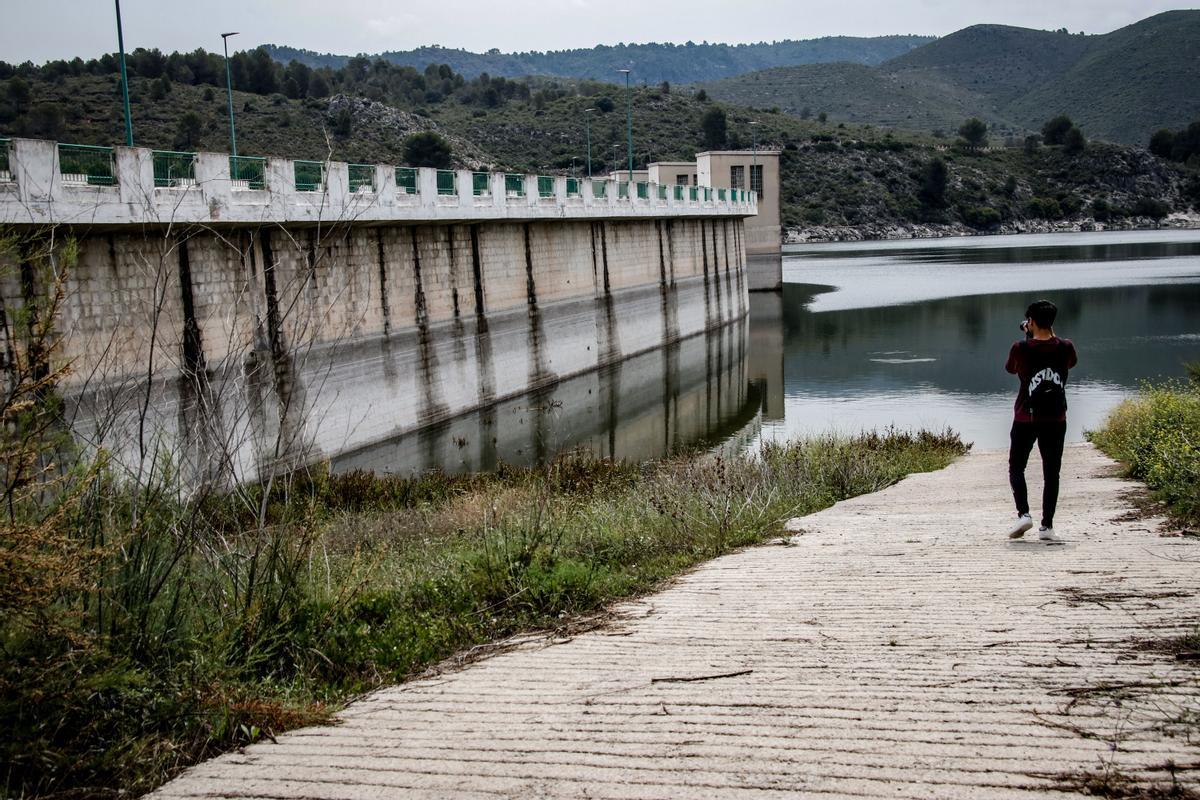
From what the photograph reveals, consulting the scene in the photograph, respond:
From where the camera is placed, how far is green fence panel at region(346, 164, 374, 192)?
21891 mm

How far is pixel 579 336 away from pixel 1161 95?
182565mm

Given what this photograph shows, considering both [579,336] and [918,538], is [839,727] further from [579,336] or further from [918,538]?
[579,336]

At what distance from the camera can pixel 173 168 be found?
17.2 meters

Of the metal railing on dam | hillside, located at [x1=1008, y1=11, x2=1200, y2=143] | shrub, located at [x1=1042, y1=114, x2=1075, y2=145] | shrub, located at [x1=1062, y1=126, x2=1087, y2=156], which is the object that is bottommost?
the metal railing on dam

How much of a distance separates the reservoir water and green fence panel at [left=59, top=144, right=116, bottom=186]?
273 inches

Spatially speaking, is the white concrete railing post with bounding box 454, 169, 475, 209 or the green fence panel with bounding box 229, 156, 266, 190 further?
the white concrete railing post with bounding box 454, 169, 475, 209

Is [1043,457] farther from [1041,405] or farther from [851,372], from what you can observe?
[851,372]

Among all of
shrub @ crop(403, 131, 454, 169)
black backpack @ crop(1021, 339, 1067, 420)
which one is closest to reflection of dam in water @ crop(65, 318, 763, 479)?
black backpack @ crop(1021, 339, 1067, 420)

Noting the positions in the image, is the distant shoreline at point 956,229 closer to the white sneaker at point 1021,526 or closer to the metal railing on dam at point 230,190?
the metal railing on dam at point 230,190

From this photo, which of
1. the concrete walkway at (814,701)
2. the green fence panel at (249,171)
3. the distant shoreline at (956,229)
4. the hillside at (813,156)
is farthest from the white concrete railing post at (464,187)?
the distant shoreline at (956,229)

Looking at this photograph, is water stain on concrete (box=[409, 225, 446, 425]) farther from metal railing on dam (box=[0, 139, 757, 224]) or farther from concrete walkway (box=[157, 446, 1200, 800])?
concrete walkway (box=[157, 446, 1200, 800])

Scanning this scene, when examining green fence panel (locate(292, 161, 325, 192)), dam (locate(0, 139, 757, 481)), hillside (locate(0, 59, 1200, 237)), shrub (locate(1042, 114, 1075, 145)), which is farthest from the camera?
shrub (locate(1042, 114, 1075, 145))

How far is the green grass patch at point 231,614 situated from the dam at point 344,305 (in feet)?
1.71

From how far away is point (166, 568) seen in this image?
5.76 metres
